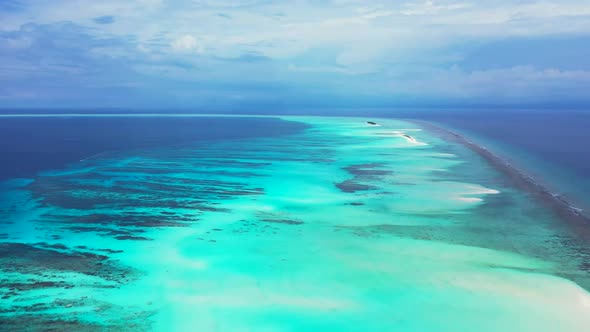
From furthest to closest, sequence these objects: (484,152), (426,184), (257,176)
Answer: (484,152) → (257,176) → (426,184)

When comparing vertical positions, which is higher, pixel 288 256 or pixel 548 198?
pixel 548 198

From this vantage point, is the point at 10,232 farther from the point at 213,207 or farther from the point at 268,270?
the point at 268,270

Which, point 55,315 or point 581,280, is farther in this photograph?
point 581,280

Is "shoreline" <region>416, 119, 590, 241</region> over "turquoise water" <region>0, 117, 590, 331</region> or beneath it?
over

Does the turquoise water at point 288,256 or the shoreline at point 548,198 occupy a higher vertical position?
the shoreline at point 548,198

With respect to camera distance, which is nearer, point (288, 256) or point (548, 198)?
point (288, 256)

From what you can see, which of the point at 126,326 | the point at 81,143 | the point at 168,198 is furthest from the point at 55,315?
the point at 81,143

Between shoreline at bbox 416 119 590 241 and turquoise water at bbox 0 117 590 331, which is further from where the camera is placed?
shoreline at bbox 416 119 590 241

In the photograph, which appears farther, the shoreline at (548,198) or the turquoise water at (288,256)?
the shoreline at (548,198)
